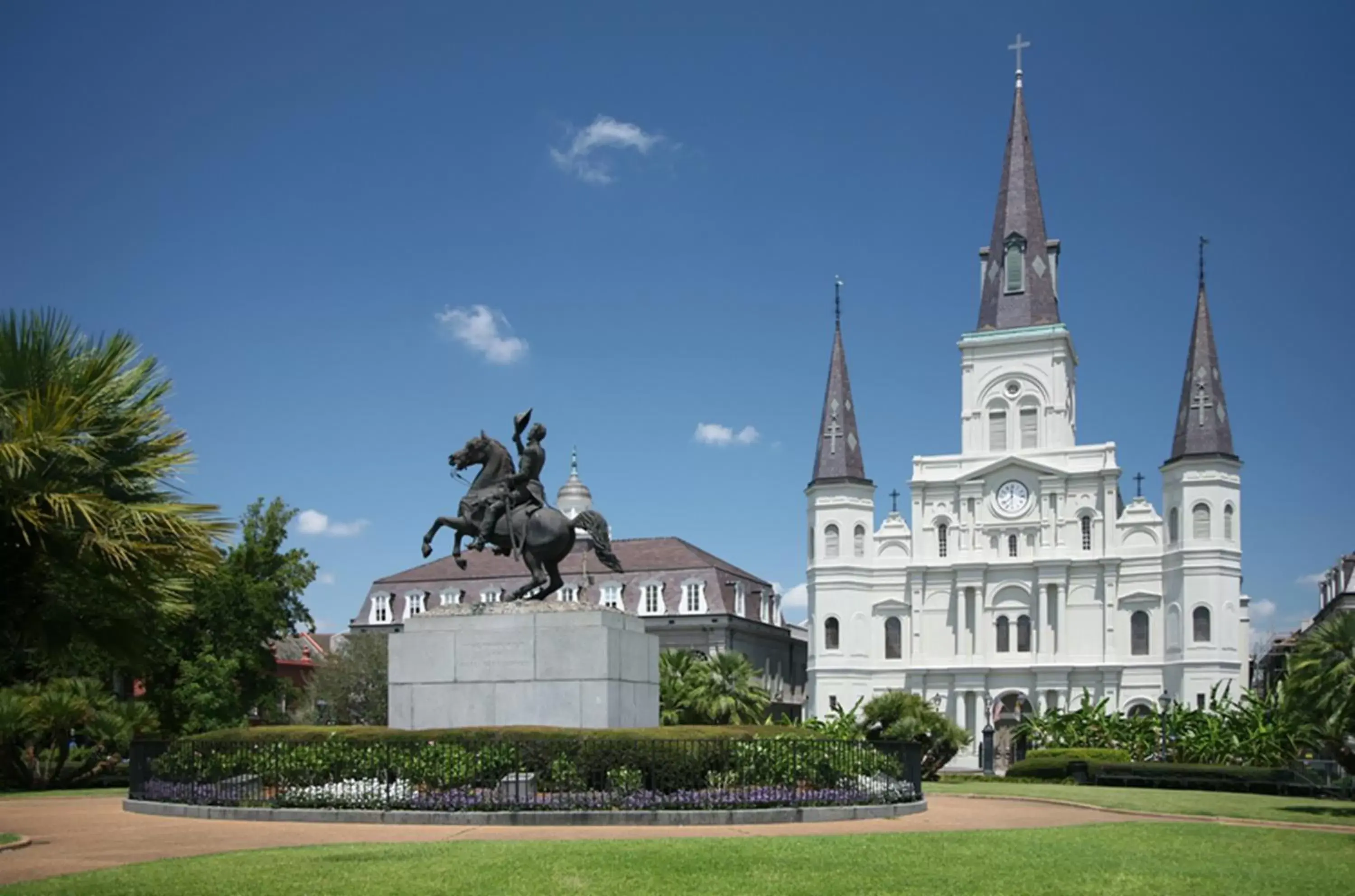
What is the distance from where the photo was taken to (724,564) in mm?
97250

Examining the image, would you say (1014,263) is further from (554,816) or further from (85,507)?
(85,507)

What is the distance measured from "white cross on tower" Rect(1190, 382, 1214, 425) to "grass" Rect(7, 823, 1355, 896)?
224 ft

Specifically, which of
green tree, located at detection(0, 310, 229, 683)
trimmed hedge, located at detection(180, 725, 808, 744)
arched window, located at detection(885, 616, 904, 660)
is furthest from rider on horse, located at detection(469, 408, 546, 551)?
arched window, located at detection(885, 616, 904, 660)

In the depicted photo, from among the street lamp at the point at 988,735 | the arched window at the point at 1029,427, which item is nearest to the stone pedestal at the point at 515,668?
the street lamp at the point at 988,735

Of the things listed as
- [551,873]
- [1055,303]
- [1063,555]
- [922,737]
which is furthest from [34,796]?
[1055,303]

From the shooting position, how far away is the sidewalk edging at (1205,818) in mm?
21469

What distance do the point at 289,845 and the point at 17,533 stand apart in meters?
4.60

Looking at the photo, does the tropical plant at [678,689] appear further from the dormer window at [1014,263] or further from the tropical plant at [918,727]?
the dormer window at [1014,263]

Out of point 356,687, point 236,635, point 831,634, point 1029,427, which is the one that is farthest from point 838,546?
point 236,635

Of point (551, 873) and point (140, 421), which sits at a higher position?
point (140, 421)

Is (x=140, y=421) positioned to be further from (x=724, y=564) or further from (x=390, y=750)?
(x=724, y=564)

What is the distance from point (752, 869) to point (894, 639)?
246ft

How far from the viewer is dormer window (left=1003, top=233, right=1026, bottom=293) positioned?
299 feet

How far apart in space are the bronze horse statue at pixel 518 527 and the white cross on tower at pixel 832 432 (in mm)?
65990
